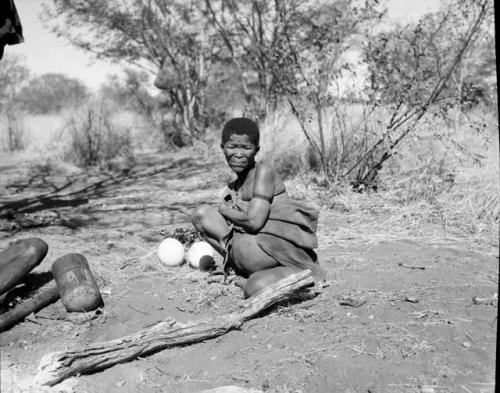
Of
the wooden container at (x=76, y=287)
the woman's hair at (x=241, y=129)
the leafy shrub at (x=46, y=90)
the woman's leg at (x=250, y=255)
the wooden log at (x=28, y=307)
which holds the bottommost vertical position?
the wooden log at (x=28, y=307)

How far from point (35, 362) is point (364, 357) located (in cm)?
179

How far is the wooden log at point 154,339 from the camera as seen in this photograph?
7.74ft

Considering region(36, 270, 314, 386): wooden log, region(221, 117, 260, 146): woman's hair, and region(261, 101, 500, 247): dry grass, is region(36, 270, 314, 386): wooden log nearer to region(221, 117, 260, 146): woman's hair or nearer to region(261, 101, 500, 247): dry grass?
region(221, 117, 260, 146): woman's hair

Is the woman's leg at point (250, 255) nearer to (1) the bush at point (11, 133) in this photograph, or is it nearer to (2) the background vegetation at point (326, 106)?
(2) the background vegetation at point (326, 106)

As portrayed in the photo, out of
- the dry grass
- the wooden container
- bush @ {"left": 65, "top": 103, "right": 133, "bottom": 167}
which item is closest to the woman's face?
the wooden container

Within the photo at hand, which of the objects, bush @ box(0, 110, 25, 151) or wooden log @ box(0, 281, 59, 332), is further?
bush @ box(0, 110, 25, 151)

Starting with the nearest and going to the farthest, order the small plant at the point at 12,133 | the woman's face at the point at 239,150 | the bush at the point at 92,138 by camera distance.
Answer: the woman's face at the point at 239,150, the bush at the point at 92,138, the small plant at the point at 12,133

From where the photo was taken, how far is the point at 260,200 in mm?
3246

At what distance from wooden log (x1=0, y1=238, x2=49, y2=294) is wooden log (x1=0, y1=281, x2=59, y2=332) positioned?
0.17m

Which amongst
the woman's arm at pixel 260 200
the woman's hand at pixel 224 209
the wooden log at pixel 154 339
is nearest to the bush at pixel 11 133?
the woman's hand at pixel 224 209

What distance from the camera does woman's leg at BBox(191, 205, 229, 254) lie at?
3551 mm

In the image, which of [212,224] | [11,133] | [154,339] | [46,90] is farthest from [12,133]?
[46,90]

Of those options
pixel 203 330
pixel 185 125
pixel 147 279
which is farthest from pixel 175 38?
pixel 203 330

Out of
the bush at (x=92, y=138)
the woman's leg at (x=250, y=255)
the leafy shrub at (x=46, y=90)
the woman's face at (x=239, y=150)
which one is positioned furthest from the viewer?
the leafy shrub at (x=46, y=90)
